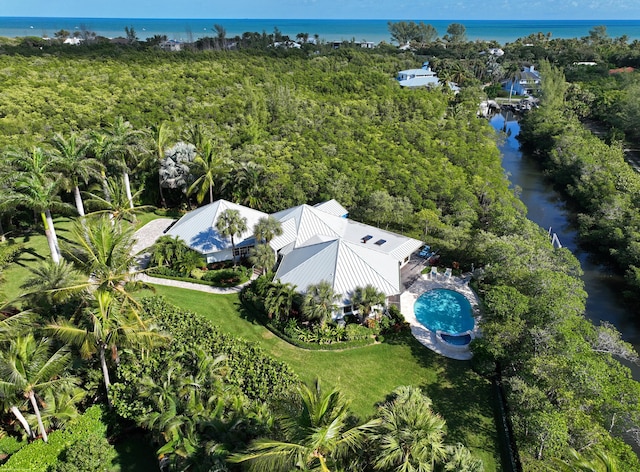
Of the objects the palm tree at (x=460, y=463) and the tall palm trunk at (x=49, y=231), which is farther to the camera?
the tall palm trunk at (x=49, y=231)

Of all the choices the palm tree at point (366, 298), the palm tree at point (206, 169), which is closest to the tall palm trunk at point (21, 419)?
the palm tree at point (366, 298)

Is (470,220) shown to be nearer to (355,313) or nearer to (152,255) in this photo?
(355,313)

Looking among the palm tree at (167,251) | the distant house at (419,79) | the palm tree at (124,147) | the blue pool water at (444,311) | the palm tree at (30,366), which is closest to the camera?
the palm tree at (30,366)

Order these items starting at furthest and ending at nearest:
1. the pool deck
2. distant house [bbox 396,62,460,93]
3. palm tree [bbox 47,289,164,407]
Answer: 1. distant house [bbox 396,62,460,93]
2. the pool deck
3. palm tree [bbox 47,289,164,407]

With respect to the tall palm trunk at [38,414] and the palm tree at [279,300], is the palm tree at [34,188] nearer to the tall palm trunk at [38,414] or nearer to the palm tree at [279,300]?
the tall palm trunk at [38,414]

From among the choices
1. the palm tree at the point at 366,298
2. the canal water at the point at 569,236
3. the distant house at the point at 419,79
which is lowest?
the canal water at the point at 569,236

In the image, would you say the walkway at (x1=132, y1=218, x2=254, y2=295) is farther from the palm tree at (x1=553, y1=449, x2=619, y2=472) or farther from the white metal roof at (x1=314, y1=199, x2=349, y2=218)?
the palm tree at (x1=553, y1=449, x2=619, y2=472)

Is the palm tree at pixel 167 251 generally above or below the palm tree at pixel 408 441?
below

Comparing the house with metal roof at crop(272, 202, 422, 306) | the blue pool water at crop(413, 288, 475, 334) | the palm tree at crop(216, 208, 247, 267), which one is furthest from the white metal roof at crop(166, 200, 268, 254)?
the blue pool water at crop(413, 288, 475, 334)
